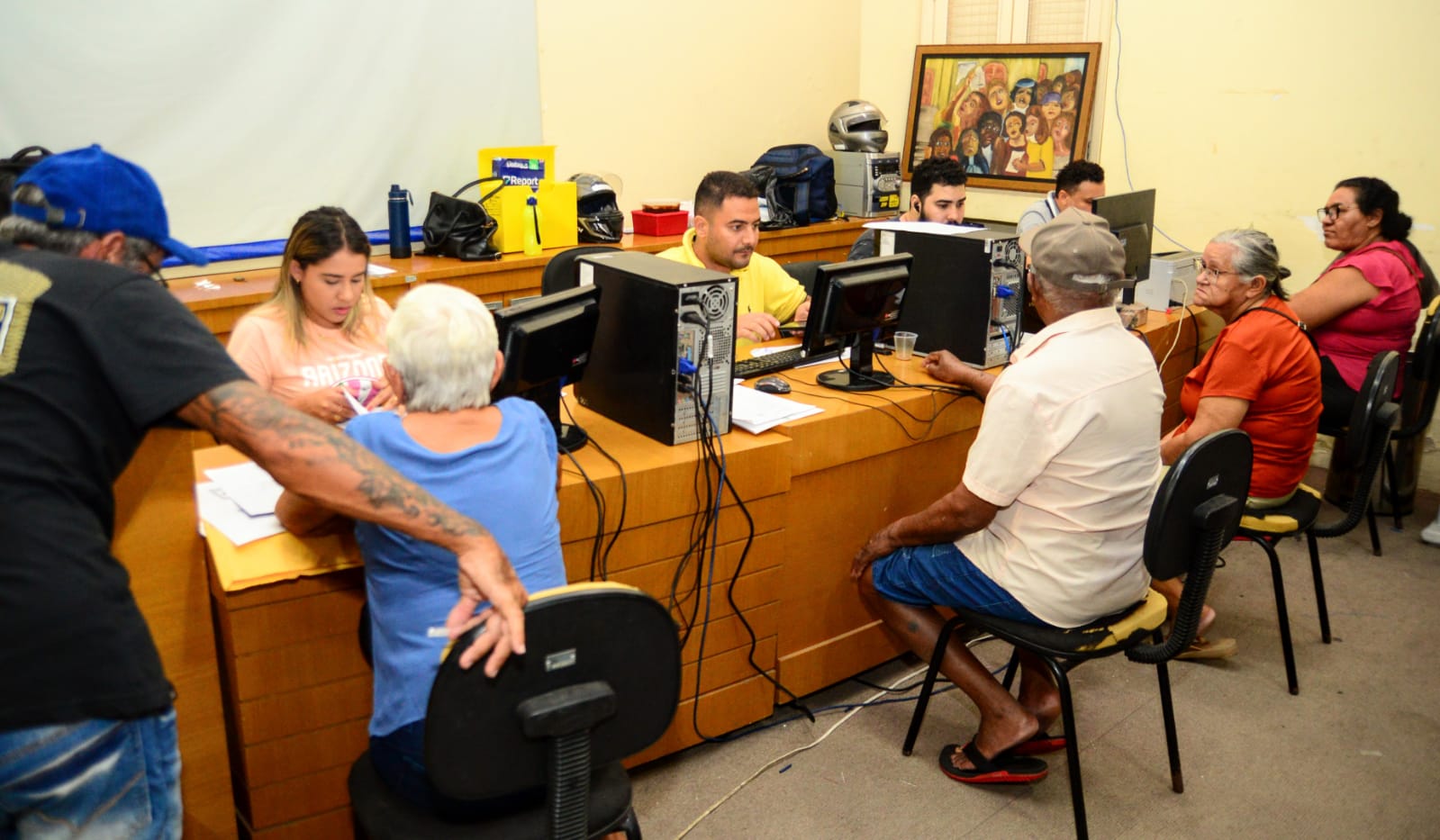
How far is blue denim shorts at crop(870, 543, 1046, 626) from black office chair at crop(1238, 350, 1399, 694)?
3.27 ft

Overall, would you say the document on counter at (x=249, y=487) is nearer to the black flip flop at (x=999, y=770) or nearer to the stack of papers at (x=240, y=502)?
the stack of papers at (x=240, y=502)

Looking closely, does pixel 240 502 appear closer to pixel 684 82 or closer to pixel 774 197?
pixel 774 197

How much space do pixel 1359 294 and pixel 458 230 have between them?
10.9ft

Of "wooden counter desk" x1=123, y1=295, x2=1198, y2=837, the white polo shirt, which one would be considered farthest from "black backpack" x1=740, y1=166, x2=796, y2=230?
the white polo shirt

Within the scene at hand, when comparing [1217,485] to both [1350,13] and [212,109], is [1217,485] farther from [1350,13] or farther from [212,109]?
[212,109]

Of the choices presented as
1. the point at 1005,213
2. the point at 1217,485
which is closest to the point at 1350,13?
the point at 1005,213

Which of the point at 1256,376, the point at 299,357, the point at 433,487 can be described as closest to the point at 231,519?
the point at 433,487

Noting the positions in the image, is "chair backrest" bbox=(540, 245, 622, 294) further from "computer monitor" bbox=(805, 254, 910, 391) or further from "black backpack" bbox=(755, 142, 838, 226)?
"black backpack" bbox=(755, 142, 838, 226)

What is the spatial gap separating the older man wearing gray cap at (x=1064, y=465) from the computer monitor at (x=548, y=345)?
0.87m

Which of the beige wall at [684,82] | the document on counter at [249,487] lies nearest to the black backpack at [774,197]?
the beige wall at [684,82]

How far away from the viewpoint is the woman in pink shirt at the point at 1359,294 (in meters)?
3.75

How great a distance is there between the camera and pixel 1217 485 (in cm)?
219

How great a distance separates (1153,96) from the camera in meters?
4.91

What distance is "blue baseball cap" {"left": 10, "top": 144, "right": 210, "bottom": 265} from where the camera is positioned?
1379 mm
